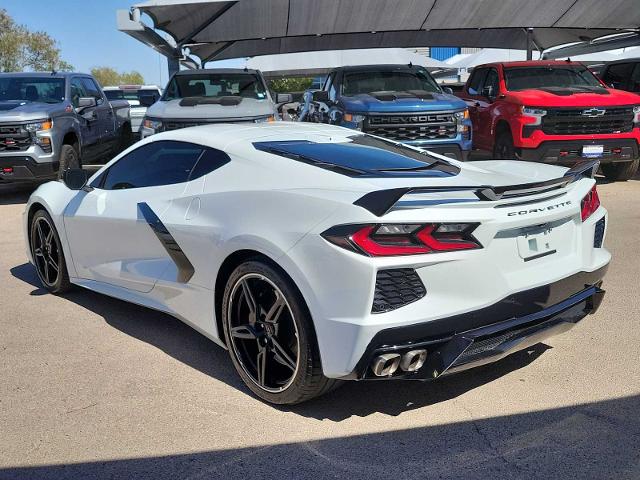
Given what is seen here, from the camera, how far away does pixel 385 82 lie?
1066cm

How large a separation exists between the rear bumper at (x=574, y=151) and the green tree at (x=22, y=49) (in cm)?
4783

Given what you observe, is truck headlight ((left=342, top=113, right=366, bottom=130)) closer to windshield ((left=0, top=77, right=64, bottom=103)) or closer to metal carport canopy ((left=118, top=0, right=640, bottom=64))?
windshield ((left=0, top=77, right=64, bottom=103))

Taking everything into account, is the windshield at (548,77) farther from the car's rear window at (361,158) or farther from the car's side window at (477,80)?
the car's rear window at (361,158)

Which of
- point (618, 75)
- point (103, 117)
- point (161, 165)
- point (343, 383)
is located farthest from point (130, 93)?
point (343, 383)

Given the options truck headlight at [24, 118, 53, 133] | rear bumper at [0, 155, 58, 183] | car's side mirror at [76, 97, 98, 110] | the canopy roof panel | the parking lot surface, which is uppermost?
the canopy roof panel

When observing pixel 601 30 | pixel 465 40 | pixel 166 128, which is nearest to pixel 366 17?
pixel 465 40

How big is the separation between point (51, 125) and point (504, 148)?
6702 mm

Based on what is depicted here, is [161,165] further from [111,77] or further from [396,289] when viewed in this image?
[111,77]

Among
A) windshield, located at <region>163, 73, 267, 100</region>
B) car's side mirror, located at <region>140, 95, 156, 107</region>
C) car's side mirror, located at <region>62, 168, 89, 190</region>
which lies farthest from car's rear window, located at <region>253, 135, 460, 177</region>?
car's side mirror, located at <region>140, 95, 156, 107</region>

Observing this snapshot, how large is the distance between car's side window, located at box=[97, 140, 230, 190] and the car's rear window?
31 centimetres

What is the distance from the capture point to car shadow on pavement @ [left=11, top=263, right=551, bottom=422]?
3.41m

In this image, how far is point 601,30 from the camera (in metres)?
18.8

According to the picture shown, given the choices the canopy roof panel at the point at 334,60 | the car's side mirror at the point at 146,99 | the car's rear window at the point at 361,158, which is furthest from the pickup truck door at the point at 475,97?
the canopy roof panel at the point at 334,60

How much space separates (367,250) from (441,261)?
1.06ft
